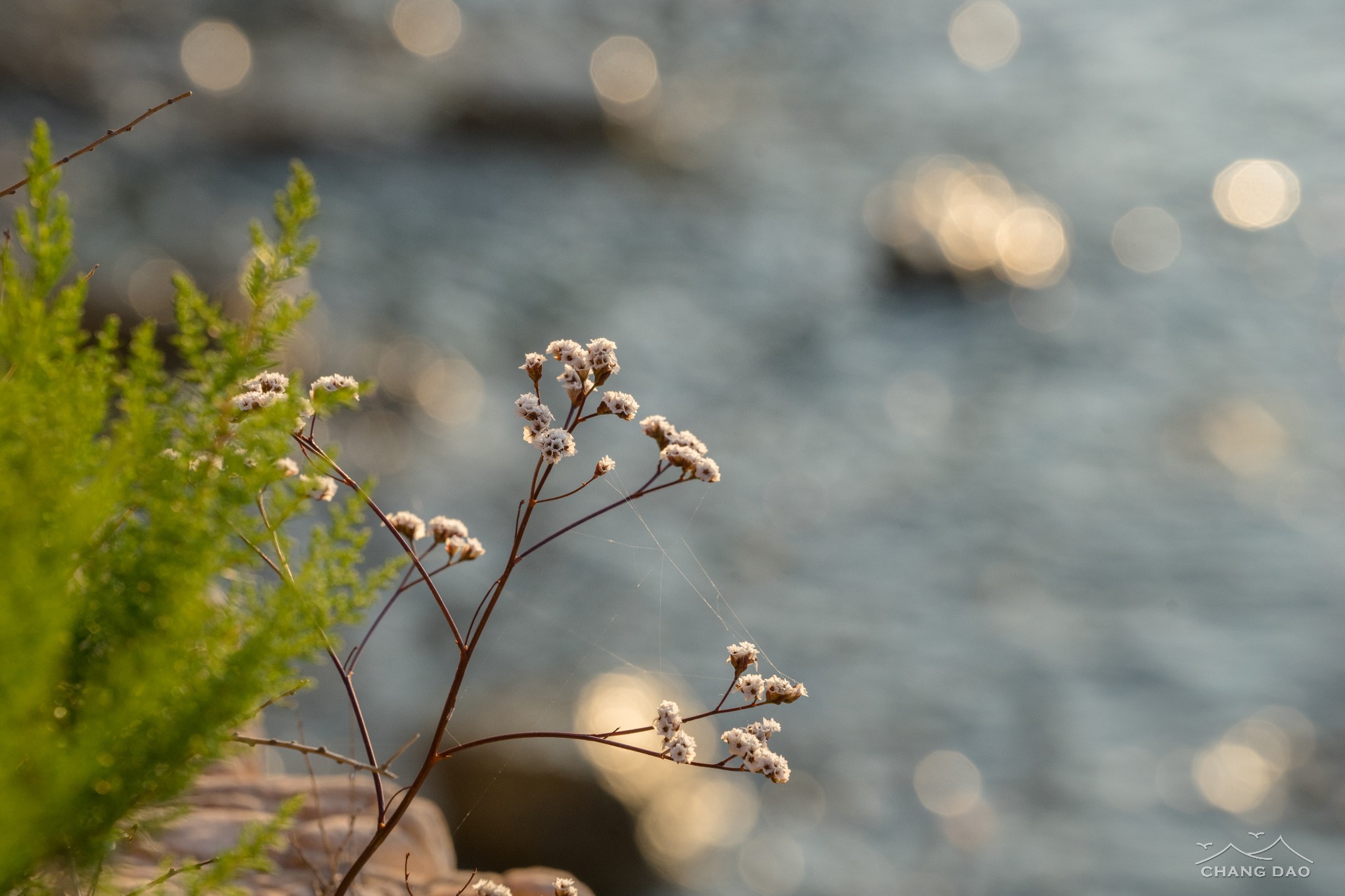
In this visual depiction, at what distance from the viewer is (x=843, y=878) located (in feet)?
18.0

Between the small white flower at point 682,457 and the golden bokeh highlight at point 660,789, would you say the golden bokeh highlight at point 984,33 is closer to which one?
the golden bokeh highlight at point 660,789

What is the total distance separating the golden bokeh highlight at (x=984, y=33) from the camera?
15.3m

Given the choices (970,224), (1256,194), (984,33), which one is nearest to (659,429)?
(970,224)

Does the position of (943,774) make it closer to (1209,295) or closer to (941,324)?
(941,324)

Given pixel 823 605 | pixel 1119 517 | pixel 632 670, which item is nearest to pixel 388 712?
pixel 632 670

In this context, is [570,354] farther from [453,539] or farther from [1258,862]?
[1258,862]

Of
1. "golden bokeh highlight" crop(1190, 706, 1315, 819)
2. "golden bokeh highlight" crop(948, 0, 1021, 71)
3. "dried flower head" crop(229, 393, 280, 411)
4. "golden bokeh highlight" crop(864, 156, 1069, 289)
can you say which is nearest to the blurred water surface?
"golden bokeh highlight" crop(1190, 706, 1315, 819)

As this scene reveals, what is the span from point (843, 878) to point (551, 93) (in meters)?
10.2

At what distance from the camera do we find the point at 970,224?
36.3ft

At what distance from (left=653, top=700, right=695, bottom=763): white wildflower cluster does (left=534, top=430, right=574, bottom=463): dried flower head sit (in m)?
0.48

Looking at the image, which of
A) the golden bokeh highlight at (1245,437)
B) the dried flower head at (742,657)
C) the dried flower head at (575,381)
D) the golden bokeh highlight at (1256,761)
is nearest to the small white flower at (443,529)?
the dried flower head at (575,381)

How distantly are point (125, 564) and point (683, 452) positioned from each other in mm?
985

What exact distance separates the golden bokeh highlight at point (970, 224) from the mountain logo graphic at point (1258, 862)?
632 cm

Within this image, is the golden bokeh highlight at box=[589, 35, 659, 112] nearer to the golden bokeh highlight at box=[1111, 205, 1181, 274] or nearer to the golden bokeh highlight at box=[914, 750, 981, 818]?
the golden bokeh highlight at box=[1111, 205, 1181, 274]
